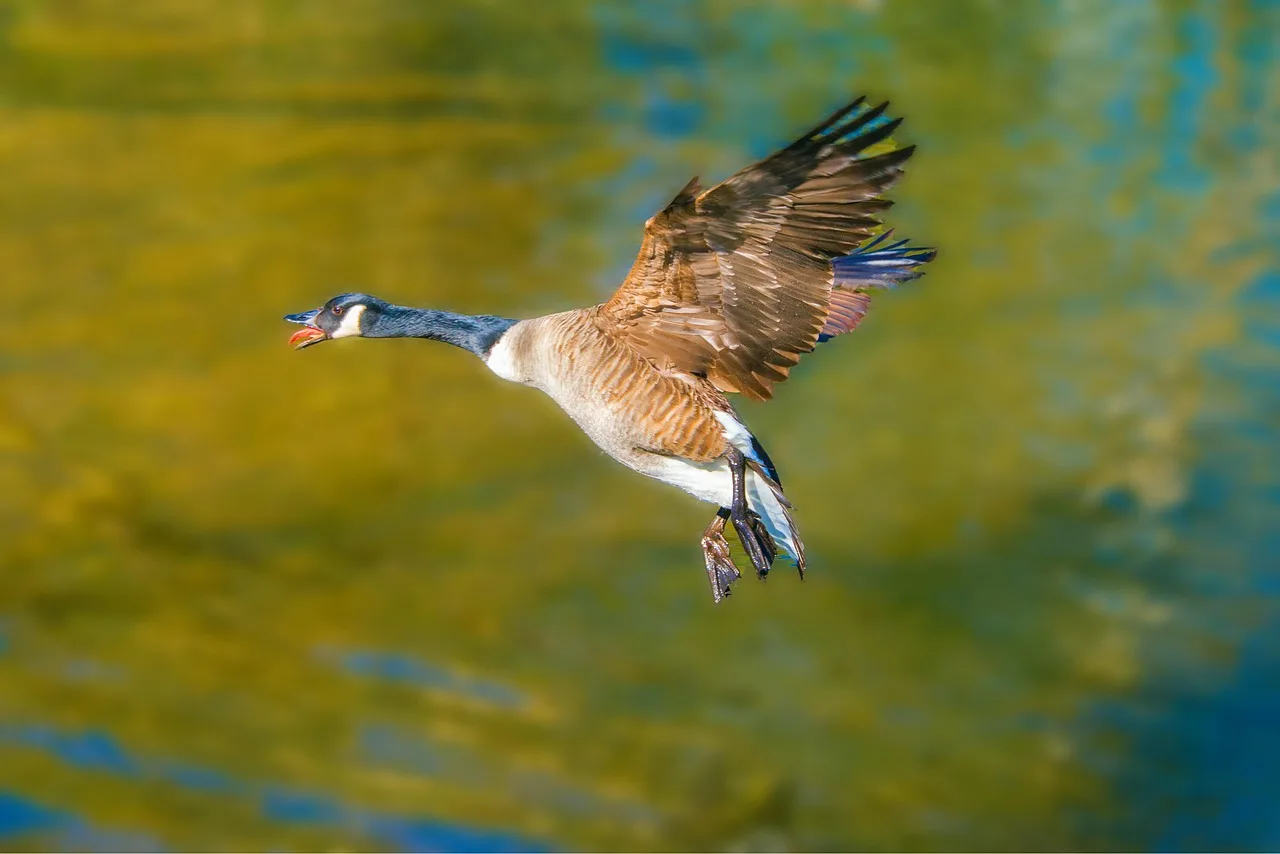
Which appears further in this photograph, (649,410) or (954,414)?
(954,414)

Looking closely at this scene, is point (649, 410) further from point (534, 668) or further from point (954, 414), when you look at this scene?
point (954, 414)

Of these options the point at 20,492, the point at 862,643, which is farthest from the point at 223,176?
the point at 862,643

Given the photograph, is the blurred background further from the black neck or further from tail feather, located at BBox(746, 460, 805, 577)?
tail feather, located at BBox(746, 460, 805, 577)

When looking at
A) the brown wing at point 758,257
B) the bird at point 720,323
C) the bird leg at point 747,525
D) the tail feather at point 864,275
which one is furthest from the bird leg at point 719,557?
the tail feather at point 864,275

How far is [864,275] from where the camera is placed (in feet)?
12.1

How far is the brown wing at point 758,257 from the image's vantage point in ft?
9.45

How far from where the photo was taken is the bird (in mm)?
2922

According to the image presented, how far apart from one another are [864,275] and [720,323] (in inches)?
24.6

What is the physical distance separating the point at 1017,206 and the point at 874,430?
11.6 feet

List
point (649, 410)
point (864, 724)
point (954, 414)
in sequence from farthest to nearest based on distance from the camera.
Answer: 1. point (954, 414)
2. point (864, 724)
3. point (649, 410)

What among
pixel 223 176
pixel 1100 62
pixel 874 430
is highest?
pixel 1100 62

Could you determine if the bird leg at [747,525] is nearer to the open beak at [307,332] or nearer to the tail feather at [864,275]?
the tail feather at [864,275]

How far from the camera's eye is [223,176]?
12.7 meters

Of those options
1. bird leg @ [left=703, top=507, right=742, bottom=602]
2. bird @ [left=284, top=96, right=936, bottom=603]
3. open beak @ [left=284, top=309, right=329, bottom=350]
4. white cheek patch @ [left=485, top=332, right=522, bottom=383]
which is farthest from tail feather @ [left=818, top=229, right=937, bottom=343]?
open beak @ [left=284, top=309, right=329, bottom=350]
